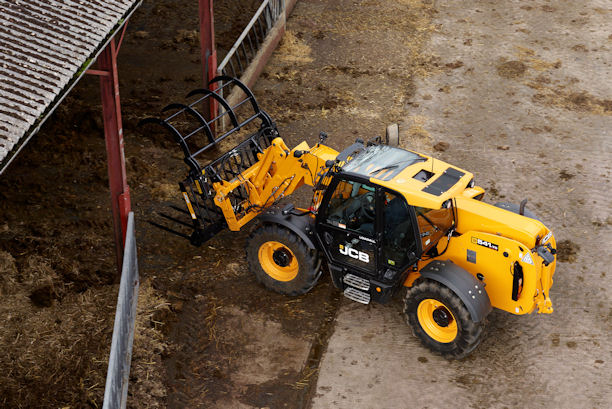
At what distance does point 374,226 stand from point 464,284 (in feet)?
3.89

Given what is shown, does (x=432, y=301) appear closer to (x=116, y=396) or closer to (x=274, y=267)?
(x=274, y=267)

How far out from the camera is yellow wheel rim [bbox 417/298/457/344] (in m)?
8.59

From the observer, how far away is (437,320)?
8672mm

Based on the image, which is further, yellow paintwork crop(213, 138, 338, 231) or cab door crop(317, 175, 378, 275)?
yellow paintwork crop(213, 138, 338, 231)

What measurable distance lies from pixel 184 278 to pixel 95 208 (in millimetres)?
2239

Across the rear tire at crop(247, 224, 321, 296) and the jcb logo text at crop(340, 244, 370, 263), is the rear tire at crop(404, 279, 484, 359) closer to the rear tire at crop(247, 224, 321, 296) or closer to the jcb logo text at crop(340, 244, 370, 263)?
the jcb logo text at crop(340, 244, 370, 263)

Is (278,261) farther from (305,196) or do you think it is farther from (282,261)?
(305,196)

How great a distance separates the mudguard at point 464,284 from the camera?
825 centimetres

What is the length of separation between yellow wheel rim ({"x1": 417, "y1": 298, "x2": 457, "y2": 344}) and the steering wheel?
1.14 m

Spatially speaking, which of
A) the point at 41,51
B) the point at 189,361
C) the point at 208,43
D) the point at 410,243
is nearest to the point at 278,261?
the point at 189,361

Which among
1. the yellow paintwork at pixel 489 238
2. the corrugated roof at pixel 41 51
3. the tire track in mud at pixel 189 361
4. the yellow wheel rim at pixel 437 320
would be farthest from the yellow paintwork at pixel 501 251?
the corrugated roof at pixel 41 51

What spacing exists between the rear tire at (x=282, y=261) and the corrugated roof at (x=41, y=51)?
3.07m

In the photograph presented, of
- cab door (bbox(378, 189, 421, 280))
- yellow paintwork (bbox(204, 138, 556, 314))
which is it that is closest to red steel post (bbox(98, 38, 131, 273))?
yellow paintwork (bbox(204, 138, 556, 314))

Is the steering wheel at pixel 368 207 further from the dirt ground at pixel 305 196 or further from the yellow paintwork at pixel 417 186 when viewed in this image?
the dirt ground at pixel 305 196
